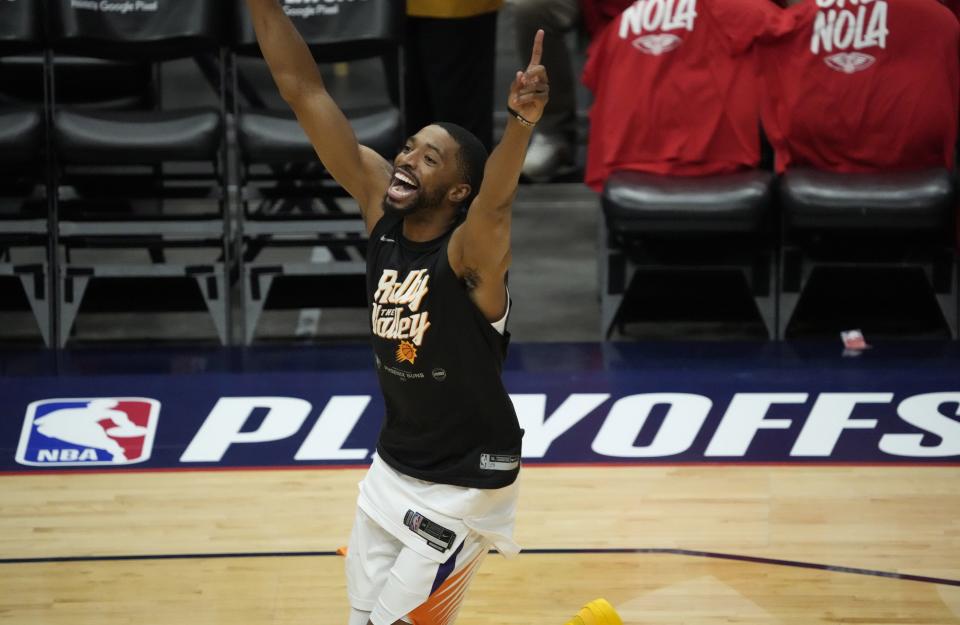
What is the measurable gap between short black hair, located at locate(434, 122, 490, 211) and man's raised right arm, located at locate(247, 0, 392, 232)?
0.28 m

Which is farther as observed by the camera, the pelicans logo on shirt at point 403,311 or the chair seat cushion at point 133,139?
the chair seat cushion at point 133,139

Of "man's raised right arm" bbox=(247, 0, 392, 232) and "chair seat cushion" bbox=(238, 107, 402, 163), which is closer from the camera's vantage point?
"man's raised right arm" bbox=(247, 0, 392, 232)

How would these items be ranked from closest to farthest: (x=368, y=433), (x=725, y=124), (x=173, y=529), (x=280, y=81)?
(x=280, y=81)
(x=173, y=529)
(x=368, y=433)
(x=725, y=124)

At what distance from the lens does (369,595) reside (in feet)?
10.9

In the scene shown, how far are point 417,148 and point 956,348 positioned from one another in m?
3.56

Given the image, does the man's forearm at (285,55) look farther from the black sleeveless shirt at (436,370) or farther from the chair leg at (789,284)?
the chair leg at (789,284)

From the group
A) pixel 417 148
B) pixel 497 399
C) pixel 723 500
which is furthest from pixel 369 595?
pixel 723 500

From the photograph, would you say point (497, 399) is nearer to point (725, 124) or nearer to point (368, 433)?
point (368, 433)

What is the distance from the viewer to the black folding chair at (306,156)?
6086mm

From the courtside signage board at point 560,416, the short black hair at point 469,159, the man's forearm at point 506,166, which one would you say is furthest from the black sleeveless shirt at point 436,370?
the courtside signage board at point 560,416

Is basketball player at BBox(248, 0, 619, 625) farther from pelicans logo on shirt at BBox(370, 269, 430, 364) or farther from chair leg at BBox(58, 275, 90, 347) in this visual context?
chair leg at BBox(58, 275, 90, 347)

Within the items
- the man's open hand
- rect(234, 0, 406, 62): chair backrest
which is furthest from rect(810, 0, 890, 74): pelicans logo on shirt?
the man's open hand

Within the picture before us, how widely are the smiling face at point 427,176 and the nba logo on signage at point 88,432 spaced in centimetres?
236

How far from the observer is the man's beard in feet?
10.3
